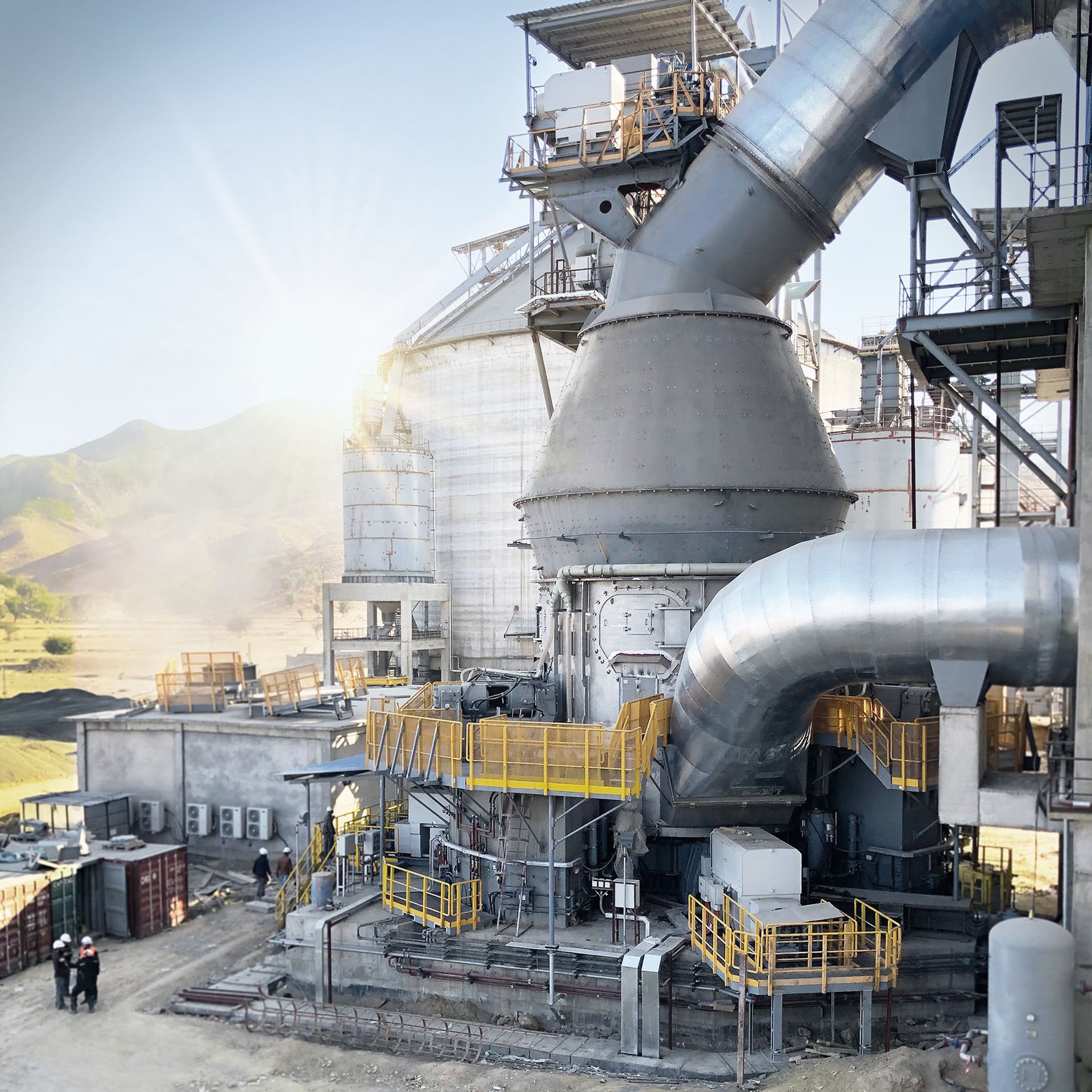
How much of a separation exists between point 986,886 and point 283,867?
13.5m

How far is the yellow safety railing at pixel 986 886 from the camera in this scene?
18.0 meters

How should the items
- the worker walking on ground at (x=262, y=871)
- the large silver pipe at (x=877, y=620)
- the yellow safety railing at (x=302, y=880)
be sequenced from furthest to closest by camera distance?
the worker walking on ground at (x=262, y=871), the yellow safety railing at (x=302, y=880), the large silver pipe at (x=877, y=620)

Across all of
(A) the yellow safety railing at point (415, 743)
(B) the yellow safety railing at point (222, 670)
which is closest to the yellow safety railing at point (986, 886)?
(A) the yellow safety railing at point (415, 743)

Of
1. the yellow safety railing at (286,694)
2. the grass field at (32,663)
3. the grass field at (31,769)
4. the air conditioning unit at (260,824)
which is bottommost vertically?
the grass field at (32,663)

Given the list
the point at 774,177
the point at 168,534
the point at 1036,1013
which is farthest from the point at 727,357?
the point at 168,534

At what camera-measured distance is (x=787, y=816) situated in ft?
55.1

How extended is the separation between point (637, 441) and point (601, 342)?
87.6 inches

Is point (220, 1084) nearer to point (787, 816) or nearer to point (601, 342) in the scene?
point (787, 816)

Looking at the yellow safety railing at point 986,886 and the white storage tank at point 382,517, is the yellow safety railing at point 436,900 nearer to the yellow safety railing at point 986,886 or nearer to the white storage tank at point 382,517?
the yellow safety railing at point 986,886

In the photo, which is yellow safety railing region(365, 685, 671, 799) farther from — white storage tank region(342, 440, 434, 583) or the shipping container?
white storage tank region(342, 440, 434, 583)

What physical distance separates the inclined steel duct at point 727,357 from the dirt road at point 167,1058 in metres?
8.31

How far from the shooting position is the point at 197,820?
24.4 meters

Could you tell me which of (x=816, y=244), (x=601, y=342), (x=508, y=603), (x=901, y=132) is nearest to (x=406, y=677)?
(x=508, y=603)

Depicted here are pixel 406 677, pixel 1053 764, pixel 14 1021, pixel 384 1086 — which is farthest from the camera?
pixel 406 677
